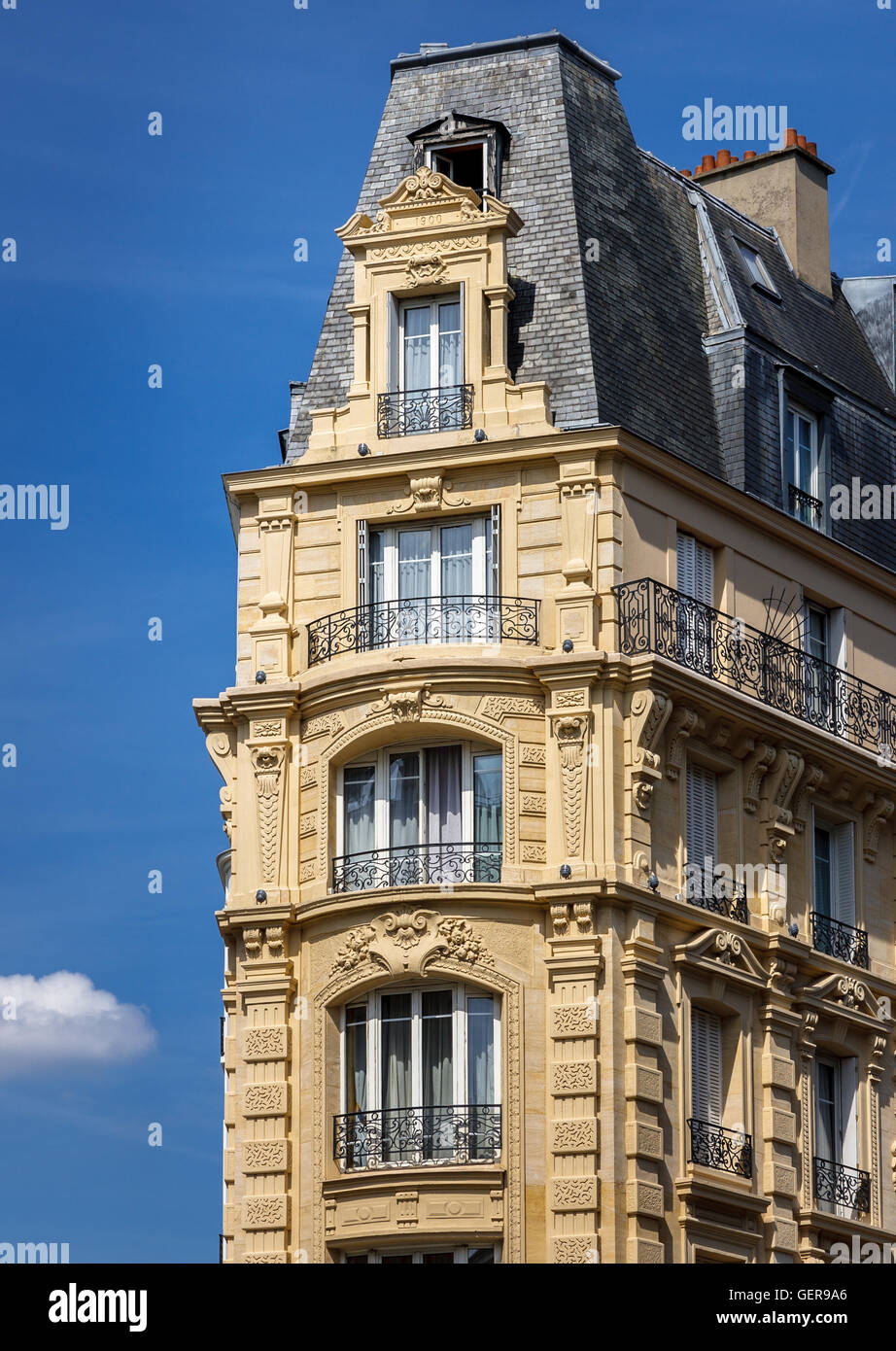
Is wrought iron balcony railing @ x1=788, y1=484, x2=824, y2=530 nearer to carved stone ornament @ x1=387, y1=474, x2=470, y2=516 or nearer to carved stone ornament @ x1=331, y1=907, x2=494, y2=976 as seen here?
carved stone ornament @ x1=387, y1=474, x2=470, y2=516

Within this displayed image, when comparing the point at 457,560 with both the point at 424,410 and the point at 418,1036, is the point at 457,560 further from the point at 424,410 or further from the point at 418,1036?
the point at 418,1036

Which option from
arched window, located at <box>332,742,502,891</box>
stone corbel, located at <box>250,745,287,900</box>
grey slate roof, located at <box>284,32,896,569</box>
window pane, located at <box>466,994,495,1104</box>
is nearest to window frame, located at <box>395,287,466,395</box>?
grey slate roof, located at <box>284,32,896,569</box>

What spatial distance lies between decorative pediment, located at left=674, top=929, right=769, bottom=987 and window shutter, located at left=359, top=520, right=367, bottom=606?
254 inches

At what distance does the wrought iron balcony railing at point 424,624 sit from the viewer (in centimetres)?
4388

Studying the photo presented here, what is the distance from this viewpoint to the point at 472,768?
4347cm

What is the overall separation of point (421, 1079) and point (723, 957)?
4.64 m

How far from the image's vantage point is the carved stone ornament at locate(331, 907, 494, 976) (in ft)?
138

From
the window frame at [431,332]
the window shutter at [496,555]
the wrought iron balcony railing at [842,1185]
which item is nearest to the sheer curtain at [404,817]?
the window shutter at [496,555]

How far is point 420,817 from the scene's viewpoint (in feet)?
142

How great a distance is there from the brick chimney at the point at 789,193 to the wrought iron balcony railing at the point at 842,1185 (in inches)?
608

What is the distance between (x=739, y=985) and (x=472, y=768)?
4696mm

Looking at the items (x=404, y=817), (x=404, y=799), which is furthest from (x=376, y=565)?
(x=404, y=817)

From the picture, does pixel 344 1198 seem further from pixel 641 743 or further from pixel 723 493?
pixel 723 493
